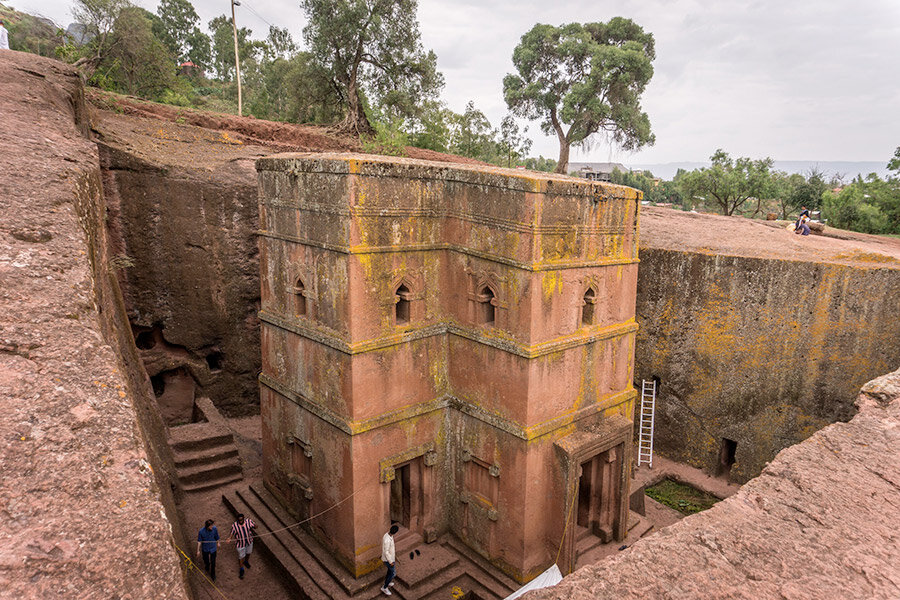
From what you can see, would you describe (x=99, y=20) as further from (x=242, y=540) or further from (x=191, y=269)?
(x=242, y=540)

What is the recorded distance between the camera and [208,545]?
8.80 m

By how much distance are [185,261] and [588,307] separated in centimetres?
943

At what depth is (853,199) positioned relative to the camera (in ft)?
84.8

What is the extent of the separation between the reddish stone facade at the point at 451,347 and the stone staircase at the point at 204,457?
246 centimetres

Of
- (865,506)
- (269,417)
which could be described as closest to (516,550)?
(269,417)

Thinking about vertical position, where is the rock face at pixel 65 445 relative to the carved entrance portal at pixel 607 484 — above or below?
above

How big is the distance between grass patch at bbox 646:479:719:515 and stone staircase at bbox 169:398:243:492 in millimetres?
8936

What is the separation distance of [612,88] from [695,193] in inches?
332

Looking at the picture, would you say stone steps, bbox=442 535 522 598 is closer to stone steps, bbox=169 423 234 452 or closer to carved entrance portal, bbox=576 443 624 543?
carved entrance portal, bbox=576 443 624 543

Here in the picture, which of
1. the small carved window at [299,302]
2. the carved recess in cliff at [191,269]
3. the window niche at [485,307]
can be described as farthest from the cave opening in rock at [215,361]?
the window niche at [485,307]

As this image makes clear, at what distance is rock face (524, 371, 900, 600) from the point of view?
7.75 ft

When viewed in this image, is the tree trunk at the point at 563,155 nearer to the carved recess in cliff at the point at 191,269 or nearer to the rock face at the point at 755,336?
the rock face at the point at 755,336

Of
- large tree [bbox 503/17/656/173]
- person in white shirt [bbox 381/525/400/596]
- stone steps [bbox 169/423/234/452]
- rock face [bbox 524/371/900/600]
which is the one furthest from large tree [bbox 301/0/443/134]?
rock face [bbox 524/371/900/600]

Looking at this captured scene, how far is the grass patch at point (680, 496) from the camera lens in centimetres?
1166
